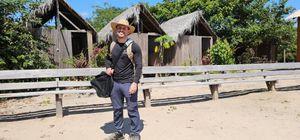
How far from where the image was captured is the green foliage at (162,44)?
17.8m

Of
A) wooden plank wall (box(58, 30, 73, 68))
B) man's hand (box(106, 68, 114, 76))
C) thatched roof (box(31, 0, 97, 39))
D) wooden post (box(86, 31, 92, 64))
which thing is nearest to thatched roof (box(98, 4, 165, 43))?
wooden post (box(86, 31, 92, 64))

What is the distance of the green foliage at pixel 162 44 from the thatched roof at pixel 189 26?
1.60 ft

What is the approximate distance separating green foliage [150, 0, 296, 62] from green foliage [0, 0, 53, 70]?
1393cm

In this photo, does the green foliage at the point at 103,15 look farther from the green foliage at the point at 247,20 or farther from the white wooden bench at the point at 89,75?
the white wooden bench at the point at 89,75

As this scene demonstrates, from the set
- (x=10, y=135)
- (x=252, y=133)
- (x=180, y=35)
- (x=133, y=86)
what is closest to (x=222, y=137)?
(x=252, y=133)

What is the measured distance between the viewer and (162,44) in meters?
18.5

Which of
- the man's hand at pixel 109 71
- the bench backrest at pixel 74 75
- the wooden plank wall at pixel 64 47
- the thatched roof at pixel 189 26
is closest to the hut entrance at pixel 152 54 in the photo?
the thatched roof at pixel 189 26

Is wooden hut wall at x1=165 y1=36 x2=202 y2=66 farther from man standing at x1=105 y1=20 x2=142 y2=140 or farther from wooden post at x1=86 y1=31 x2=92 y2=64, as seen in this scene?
man standing at x1=105 y1=20 x2=142 y2=140

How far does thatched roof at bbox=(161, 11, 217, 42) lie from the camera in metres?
18.6

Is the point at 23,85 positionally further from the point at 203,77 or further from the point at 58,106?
the point at 203,77

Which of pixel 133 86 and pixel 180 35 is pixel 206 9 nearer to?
pixel 180 35

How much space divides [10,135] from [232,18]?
1968 cm

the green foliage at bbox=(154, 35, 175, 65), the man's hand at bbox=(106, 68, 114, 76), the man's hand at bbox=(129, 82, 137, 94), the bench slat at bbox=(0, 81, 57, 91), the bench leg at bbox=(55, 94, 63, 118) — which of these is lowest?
the bench leg at bbox=(55, 94, 63, 118)

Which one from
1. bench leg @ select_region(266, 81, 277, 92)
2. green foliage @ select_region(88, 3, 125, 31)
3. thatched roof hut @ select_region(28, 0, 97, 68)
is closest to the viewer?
bench leg @ select_region(266, 81, 277, 92)
